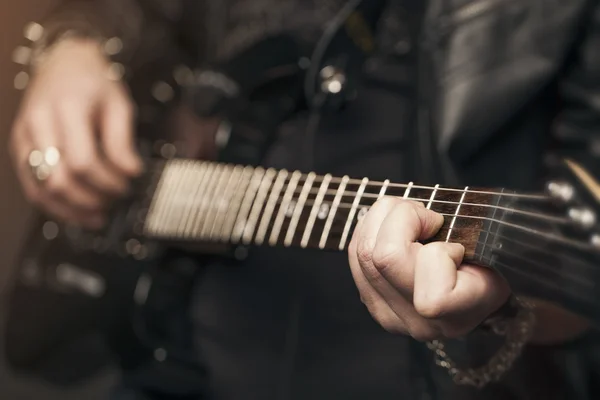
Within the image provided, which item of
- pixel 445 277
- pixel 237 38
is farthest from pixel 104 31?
pixel 445 277

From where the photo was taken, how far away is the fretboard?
320mm

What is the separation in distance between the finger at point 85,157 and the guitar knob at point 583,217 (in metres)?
0.47

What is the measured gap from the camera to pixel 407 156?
415mm

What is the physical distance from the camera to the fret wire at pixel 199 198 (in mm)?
585

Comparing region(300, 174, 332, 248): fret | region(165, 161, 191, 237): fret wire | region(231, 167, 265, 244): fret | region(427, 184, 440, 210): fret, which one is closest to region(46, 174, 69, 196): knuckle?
region(165, 161, 191, 237): fret wire

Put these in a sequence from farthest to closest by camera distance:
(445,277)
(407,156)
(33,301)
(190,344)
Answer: (33,301)
(190,344)
(407,156)
(445,277)

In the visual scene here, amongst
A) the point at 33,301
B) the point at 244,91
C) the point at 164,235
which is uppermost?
the point at 244,91

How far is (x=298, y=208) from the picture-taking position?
0.43 meters

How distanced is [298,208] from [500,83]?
149 mm

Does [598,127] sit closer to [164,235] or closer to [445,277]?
[445,277]

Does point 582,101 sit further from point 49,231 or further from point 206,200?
point 49,231

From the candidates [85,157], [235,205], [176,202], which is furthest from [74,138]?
[235,205]

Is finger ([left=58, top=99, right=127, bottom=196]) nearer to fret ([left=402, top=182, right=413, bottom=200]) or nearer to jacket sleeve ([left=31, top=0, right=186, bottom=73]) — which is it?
jacket sleeve ([left=31, top=0, right=186, bottom=73])

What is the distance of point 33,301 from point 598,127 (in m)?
0.59
